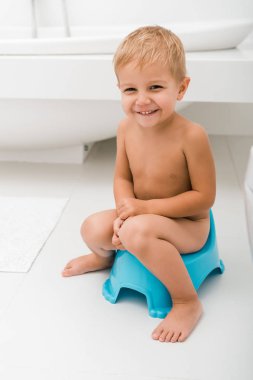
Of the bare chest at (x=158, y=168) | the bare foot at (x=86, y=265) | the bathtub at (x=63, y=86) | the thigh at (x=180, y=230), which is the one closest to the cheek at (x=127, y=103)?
the bare chest at (x=158, y=168)

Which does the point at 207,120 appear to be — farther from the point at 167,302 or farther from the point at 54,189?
the point at 167,302

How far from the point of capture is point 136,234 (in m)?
1.32

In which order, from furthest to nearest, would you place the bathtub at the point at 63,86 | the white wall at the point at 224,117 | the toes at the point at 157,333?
the white wall at the point at 224,117
the bathtub at the point at 63,86
the toes at the point at 157,333

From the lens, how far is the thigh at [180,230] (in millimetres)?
1340

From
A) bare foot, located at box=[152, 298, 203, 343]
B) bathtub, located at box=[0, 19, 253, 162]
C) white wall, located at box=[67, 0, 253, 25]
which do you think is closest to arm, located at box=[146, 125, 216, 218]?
bare foot, located at box=[152, 298, 203, 343]

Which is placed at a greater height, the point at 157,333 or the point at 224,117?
the point at 157,333

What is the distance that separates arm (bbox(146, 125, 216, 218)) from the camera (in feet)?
4.51

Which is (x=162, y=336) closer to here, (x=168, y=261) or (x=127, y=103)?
(x=168, y=261)

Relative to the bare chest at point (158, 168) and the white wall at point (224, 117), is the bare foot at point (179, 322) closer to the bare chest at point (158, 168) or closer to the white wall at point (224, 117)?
the bare chest at point (158, 168)

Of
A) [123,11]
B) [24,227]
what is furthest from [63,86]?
[123,11]

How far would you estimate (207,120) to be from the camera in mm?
2943

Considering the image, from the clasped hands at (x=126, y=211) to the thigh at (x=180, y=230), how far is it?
0.12 ft

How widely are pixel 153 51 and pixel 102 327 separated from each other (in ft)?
2.11

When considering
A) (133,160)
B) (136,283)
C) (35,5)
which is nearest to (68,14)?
(35,5)
